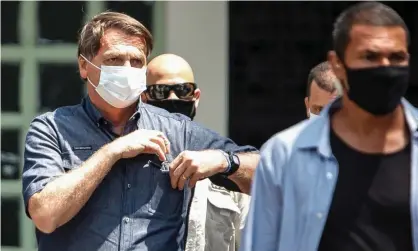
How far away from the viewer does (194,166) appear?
3500 millimetres

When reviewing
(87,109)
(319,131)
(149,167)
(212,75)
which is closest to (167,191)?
(149,167)

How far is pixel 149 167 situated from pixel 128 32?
18.4 inches

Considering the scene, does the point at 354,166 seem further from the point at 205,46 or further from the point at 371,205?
the point at 205,46

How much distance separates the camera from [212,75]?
20.1ft

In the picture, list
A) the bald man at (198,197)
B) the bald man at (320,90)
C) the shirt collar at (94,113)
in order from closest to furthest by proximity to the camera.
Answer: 1. the shirt collar at (94,113)
2. the bald man at (198,197)
3. the bald man at (320,90)

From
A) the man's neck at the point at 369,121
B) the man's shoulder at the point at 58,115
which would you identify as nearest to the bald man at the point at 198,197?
the man's shoulder at the point at 58,115

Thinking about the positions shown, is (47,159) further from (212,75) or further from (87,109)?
(212,75)

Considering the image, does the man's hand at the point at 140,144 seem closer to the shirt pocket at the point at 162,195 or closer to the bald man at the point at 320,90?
the shirt pocket at the point at 162,195

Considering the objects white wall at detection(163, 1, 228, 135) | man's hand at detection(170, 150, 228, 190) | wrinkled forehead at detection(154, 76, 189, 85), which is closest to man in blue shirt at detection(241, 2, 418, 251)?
man's hand at detection(170, 150, 228, 190)

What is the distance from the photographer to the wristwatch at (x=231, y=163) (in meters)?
3.63

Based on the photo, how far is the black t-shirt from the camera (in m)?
2.88

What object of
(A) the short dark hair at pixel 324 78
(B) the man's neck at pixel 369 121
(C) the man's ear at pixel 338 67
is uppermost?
(C) the man's ear at pixel 338 67

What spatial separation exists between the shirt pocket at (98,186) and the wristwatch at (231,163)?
41cm

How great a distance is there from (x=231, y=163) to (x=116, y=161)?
402 mm
